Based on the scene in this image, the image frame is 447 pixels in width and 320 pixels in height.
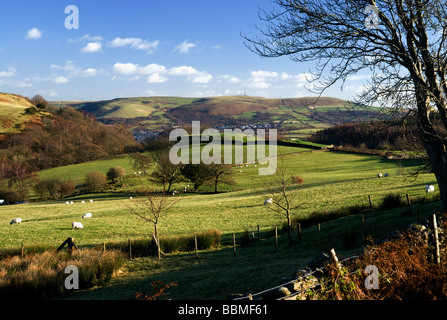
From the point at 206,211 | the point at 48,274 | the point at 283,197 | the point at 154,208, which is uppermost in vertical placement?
the point at 154,208

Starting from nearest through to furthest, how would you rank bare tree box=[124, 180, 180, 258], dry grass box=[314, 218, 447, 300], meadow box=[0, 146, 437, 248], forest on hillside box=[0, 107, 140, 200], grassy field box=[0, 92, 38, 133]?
dry grass box=[314, 218, 447, 300]
bare tree box=[124, 180, 180, 258]
meadow box=[0, 146, 437, 248]
forest on hillside box=[0, 107, 140, 200]
grassy field box=[0, 92, 38, 133]

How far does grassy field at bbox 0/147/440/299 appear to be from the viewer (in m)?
13.1

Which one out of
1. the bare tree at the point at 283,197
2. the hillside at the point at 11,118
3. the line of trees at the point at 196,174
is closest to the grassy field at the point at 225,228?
the bare tree at the point at 283,197

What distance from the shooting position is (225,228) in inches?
1043

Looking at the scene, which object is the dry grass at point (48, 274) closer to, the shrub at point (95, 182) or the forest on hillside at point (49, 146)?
the shrub at point (95, 182)

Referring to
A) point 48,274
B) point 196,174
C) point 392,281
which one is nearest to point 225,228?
point 48,274

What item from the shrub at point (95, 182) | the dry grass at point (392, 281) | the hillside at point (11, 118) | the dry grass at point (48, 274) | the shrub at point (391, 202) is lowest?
the shrub at point (95, 182)

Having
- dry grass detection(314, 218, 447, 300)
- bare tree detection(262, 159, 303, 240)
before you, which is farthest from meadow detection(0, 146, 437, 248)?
dry grass detection(314, 218, 447, 300)

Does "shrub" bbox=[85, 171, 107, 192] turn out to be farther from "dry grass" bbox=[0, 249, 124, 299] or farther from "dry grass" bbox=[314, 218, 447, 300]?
"dry grass" bbox=[314, 218, 447, 300]

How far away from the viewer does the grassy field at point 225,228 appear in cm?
1312

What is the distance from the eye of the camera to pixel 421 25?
33.6ft

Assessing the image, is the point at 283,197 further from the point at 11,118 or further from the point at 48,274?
the point at 11,118
